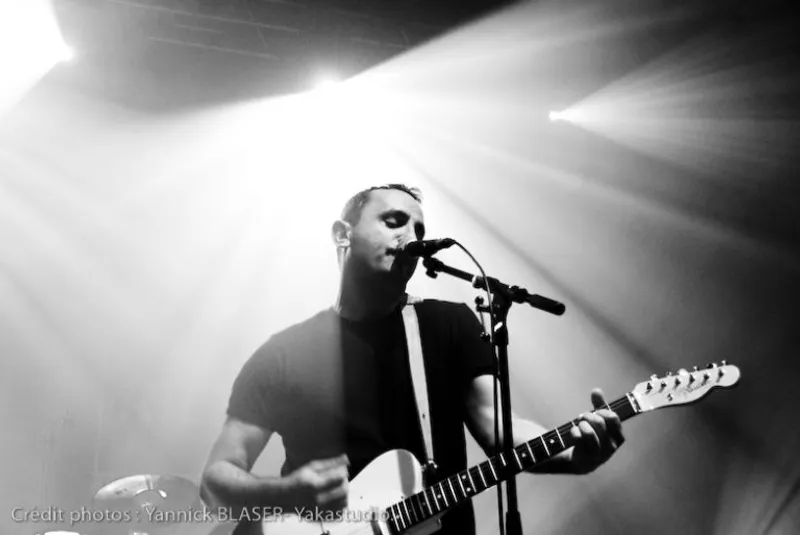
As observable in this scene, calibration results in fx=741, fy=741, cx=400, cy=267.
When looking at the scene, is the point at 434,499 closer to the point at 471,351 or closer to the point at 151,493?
the point at 471,351

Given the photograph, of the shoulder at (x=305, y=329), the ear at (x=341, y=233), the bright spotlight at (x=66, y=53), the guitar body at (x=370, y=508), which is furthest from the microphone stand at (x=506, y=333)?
the bright spotlight at (x=66, y=53)

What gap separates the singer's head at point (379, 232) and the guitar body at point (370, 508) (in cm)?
87

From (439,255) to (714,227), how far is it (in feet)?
4.91

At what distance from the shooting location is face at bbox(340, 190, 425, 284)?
328 centimetres

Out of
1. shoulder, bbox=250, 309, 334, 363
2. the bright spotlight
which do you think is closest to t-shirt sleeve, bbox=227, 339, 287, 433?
shoulder, bbox=250, 309, 334, 363

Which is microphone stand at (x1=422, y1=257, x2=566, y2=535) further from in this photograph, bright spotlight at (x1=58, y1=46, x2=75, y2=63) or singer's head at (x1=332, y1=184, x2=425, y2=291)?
bright spotlight at (x1=58, y1=46, x2=75, y2=63)

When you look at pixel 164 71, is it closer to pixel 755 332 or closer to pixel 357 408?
pixel 357 408

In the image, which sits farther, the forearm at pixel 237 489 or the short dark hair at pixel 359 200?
the short dark hair at pixel 359 200

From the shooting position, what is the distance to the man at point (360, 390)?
9.55 ft

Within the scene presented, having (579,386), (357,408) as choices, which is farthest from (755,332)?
(357,408)

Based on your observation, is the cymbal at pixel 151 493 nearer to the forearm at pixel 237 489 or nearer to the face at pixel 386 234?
the forearm at pixel 237 489

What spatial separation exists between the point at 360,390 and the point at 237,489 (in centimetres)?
62

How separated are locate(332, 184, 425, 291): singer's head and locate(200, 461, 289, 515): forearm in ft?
3.16

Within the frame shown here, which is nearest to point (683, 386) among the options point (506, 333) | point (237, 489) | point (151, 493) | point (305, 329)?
point (506, 333)
